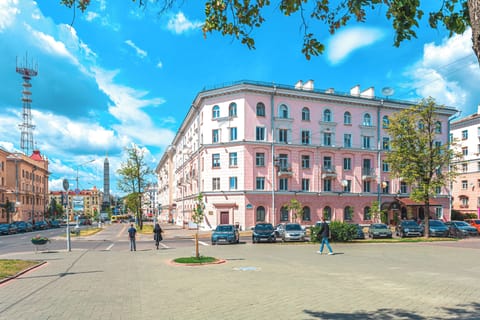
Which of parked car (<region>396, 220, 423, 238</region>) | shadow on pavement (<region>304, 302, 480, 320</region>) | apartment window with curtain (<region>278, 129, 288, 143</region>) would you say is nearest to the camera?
shadow on pavement (<region>304, 302, 480, 320</region>)

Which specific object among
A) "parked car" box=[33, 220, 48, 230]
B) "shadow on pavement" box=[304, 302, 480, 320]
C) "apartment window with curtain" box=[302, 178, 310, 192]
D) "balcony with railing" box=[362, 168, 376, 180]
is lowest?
"parked car" box=[33, 220, 48, 230]

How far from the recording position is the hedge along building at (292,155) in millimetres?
45312

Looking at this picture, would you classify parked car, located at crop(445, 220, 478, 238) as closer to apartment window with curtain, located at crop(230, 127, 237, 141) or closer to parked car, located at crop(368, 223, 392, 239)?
parked car, located at crop(368, 223, 392, 239)

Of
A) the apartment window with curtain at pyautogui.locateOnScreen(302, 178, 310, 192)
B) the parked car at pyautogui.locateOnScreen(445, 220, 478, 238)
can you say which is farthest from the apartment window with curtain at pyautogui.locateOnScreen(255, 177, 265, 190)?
the parked car at pyautogui.locateOnScreen(445, 220, 478, 238)

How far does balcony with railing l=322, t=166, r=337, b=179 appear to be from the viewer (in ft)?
158

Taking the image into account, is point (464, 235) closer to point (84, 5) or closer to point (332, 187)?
point (332, 187)

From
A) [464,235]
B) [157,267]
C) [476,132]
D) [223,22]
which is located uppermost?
[476,132]

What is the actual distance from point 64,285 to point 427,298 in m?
9.97

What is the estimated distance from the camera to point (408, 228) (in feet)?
107

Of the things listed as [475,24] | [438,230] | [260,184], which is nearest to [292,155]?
[260,184]

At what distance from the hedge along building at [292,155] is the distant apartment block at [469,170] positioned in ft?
32.2

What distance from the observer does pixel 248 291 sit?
9.64 meters

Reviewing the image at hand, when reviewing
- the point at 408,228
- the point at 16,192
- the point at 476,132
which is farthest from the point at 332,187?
the point at 16,192

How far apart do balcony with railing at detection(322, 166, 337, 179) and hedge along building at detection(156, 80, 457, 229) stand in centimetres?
13
